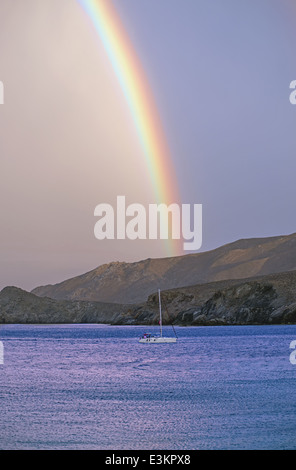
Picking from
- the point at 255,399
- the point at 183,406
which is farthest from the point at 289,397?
the point at 183,406

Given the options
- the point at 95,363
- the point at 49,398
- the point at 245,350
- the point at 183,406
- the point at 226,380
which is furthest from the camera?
the point at 245,350

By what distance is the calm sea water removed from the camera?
39.6m

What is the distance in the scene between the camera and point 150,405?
52.4 meters

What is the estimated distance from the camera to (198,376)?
2881 inches

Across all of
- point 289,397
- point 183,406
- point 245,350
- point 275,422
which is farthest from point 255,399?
point 245,350

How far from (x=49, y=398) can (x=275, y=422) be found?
66.1ft

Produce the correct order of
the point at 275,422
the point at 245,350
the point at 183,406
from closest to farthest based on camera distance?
the point at 275,422 → the point at 183,406 → the point at 245,350

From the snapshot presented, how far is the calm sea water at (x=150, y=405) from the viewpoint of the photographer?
3962 cm

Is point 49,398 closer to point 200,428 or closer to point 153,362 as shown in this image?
point 200,428

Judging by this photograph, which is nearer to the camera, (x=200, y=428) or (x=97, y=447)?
(x=97, y=447)

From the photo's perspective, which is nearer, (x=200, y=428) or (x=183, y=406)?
(x=200, y=428)

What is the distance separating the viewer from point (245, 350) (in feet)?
366
